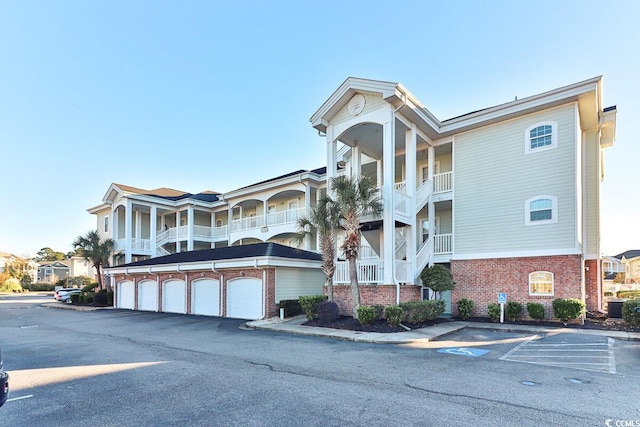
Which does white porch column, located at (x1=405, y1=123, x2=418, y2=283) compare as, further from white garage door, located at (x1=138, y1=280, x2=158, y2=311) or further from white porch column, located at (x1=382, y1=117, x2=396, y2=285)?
white garage door, located at (x1=138, y1=280, x2=158, y2=311)

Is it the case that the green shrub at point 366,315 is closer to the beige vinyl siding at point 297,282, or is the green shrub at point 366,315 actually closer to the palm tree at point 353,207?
the palm tree at point 353,207

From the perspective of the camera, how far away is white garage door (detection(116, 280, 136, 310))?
2522cm

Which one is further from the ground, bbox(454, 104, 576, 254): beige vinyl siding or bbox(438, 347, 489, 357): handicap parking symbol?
bbox(454, 104, 576, 254): beige vinyl siding

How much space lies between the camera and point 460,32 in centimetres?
1497

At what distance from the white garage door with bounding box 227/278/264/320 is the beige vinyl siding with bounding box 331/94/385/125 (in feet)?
27.8

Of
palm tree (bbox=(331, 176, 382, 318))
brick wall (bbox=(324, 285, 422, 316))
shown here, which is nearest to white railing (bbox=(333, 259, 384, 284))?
brick wall (bbox=(324, 285, 422, 316))

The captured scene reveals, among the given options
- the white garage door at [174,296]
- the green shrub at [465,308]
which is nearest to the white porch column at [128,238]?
the white garage door at [174,296]

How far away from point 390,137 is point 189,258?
13.4m

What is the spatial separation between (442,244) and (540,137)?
6.23 meters

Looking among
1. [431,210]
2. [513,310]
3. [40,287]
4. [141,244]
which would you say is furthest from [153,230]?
[40,287]

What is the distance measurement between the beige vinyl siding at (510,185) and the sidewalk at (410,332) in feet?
11.2

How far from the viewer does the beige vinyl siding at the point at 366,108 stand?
54.4 ft

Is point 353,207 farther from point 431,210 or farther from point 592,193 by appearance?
point 592,193

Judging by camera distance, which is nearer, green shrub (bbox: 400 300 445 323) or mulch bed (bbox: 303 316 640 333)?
mulch bed (bbox: 303 316 640 333)
